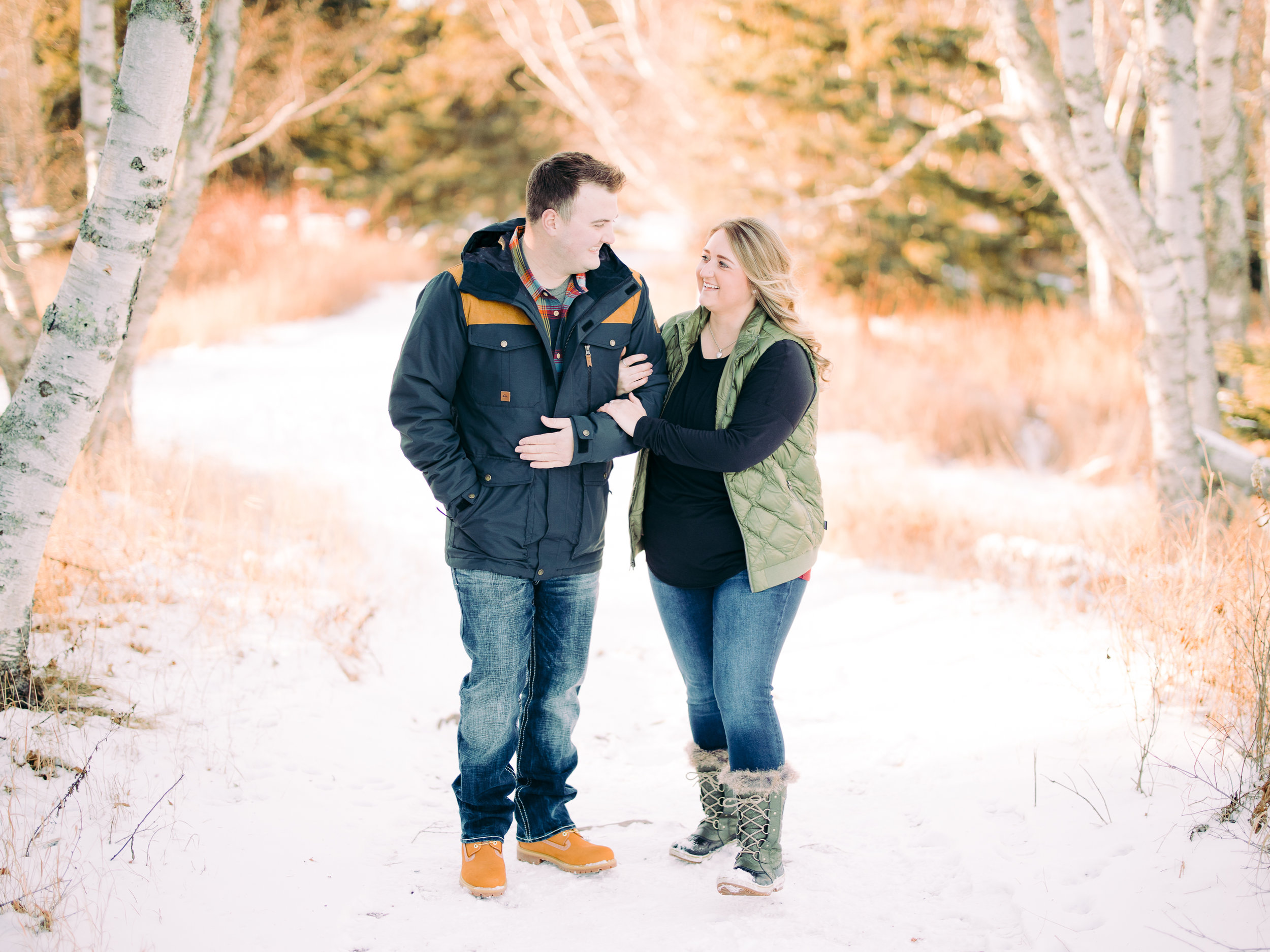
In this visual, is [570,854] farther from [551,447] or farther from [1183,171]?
[1183,171]

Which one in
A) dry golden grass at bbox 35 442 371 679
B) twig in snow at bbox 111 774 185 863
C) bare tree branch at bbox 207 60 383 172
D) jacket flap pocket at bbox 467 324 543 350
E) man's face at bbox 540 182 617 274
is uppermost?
bare tree branch at bbox 207 60 383 172

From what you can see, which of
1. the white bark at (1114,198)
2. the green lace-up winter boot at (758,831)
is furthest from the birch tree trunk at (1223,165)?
the green lace-up winter boot at (758,831)

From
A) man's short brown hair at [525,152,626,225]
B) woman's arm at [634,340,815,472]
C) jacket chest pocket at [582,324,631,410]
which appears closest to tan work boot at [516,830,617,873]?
woman's arm at [634,340,815,472]

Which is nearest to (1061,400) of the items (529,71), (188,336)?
(188,336)

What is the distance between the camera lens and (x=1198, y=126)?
205 inches

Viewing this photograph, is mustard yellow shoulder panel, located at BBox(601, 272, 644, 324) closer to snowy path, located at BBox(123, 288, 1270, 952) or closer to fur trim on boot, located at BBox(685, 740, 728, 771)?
fur trim on boot, located at BBox(685, 740, 728, 771)

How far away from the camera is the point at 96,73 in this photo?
5.00 m

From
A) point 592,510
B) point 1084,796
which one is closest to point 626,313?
point 592,510

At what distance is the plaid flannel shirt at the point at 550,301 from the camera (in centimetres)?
268

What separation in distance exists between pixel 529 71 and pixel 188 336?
10.8 metres

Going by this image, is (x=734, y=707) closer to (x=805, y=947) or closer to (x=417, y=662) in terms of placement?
(x=805, y=947)

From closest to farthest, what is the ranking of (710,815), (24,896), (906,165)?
(24,896) < (710,815) < (906,165)

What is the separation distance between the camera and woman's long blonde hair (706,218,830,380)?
2.60 meters

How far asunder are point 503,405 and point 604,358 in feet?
1.13
